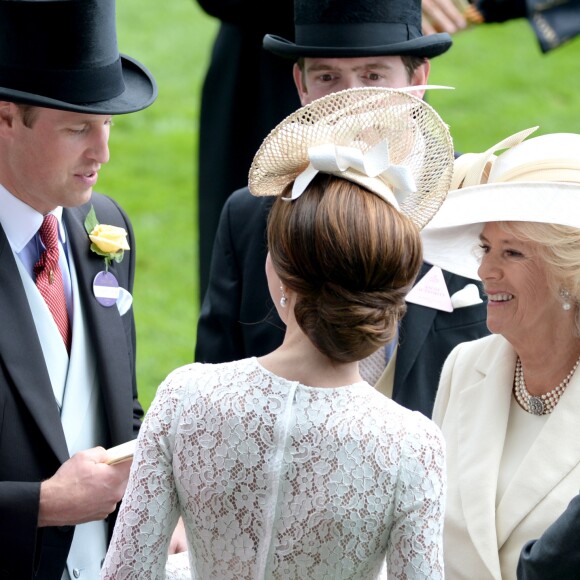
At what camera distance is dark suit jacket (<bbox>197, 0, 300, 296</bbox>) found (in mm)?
5871

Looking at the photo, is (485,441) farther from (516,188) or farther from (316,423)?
(316,423)

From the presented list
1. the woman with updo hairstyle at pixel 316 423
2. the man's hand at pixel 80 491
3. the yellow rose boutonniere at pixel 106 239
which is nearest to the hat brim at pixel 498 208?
the woman with updo hairstyle at pixel 316 423

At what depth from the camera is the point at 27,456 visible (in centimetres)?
347

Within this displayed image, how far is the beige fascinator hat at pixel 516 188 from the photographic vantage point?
3.35 meters

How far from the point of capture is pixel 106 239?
3814 mm

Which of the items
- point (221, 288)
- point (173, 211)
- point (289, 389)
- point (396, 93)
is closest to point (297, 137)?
point (396, 93)

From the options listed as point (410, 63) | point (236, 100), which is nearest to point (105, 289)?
point (410, 63)

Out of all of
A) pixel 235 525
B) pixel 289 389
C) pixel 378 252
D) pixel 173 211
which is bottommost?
pixel 173 211

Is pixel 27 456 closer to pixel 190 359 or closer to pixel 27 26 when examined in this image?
pixel 27 26

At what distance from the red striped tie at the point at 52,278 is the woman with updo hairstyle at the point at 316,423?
0.89m

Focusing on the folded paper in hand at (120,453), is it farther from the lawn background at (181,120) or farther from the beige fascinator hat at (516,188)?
the lawn background at (181,120)

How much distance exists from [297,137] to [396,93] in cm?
25

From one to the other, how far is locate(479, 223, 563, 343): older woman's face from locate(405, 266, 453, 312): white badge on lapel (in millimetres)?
528

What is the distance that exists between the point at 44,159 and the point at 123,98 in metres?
0.36
